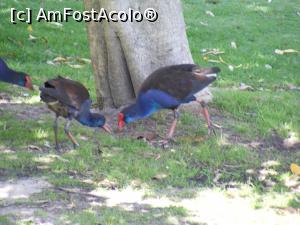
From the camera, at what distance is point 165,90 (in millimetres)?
7707

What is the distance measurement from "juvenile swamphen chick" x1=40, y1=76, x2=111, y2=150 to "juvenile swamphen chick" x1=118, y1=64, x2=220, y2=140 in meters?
0.37

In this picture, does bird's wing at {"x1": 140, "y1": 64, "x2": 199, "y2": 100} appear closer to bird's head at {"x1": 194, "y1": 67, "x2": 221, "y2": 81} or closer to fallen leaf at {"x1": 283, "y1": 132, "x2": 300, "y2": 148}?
bird's head at {"x1": 194, "y1": 67, "x2": 221, "y2": 81}

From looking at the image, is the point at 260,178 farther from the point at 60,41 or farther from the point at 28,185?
the point at 60,41

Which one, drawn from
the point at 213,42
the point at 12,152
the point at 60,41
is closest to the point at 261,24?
the point at 213,42

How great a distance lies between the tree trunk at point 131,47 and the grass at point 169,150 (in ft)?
1.98

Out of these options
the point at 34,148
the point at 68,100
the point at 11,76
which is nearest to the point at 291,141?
the point at 68,100

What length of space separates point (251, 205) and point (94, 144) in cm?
211

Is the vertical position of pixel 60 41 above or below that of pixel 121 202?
above

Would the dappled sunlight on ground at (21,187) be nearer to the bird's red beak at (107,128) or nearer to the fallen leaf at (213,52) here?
the bird's red beak at (107,128)

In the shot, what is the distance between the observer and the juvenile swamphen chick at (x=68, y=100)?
7.33m

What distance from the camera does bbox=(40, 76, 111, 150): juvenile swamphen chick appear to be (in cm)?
733

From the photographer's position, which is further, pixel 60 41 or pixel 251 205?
pixel 60 41

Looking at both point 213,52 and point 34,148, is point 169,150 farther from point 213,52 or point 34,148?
point 213,52

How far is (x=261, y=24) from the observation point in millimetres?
14867
